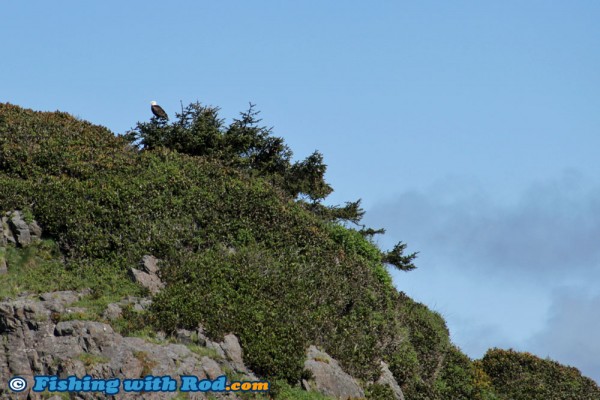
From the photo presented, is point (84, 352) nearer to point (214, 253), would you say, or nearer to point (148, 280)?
point (148, 280)

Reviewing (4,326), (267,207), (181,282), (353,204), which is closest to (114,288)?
(181,282)

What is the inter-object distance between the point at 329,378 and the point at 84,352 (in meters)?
8.01

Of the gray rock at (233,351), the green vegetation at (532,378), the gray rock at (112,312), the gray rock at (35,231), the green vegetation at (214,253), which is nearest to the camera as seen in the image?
the gray rock at (233,351)

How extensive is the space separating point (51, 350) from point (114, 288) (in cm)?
425

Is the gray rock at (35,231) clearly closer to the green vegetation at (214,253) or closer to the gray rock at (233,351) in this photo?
the green vegetation at (214,253)

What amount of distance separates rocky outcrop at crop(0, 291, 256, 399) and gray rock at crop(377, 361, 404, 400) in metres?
6.08

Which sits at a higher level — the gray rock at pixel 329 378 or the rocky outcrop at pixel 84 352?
the gray rock at pixel 329 378

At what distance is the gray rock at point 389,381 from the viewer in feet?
103

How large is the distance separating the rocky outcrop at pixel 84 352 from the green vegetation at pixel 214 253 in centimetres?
96

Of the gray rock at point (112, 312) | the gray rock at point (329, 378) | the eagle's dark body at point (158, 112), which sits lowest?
the gray rock at point (112, 312)

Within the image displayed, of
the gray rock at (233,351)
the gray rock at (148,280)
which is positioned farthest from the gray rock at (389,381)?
the gray rock at (148,280)

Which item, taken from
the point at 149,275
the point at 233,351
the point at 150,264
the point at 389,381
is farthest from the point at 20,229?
the point at 389,381

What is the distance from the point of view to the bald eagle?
140ft

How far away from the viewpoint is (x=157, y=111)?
4281 centimetres
